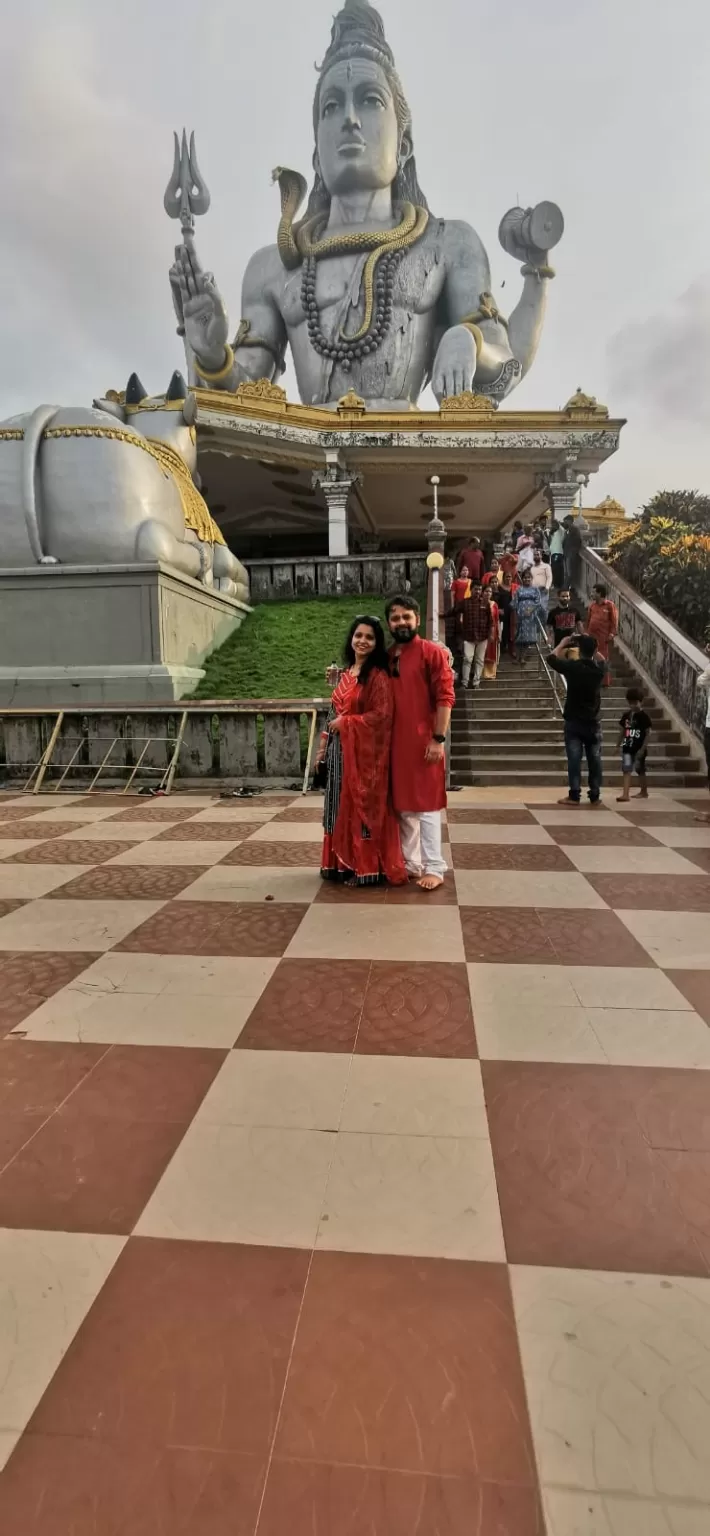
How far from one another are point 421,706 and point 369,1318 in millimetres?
3014

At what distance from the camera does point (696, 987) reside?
2.69 m

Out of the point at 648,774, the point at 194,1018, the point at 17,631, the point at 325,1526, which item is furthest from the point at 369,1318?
the point at 17,631

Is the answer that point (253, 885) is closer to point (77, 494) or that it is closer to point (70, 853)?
point (70, 853)

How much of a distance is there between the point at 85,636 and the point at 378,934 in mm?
7677

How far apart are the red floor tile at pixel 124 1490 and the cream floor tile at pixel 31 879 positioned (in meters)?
3.05

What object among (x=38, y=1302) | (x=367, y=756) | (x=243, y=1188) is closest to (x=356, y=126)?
(x=367, y=756)

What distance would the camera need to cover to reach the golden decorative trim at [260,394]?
1764cm

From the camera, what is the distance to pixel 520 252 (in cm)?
2341

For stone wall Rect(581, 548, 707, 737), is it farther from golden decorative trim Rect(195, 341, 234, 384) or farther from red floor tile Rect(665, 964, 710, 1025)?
golden decorative trim Rect(195, 341, 234, 384)

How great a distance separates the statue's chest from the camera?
21.6 metres

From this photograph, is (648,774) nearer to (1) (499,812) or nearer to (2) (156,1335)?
(1) (499,812)

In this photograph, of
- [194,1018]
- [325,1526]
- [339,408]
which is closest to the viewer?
[325,1526]

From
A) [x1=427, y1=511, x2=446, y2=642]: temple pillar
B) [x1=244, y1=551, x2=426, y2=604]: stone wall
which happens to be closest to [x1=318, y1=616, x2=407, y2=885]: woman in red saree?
[x1=427, y1=511, x2=446, y2=642]: temple pillar

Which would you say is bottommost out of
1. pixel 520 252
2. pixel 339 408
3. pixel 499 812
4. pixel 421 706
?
pixel 499 812
